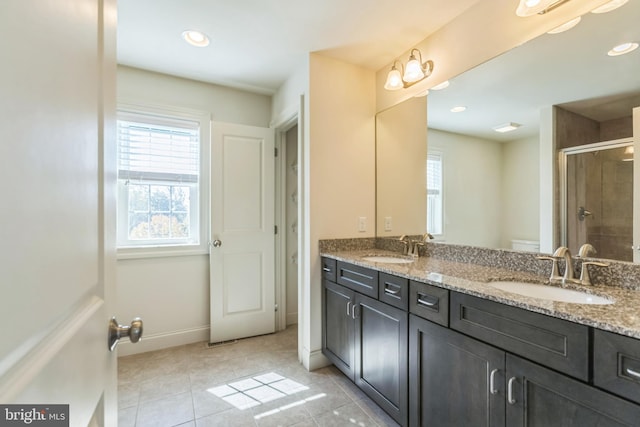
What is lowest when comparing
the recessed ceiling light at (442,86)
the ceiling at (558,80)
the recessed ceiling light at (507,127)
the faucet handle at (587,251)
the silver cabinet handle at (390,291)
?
the silver cabinet handle at (390,291)

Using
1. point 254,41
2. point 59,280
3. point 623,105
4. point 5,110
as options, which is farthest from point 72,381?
point 254,41

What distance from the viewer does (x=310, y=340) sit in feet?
7.36

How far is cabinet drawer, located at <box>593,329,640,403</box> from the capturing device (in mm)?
765

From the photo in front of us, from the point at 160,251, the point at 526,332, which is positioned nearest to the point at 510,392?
the point at 526,332

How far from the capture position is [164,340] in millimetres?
2592

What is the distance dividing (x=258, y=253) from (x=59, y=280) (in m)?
2.52

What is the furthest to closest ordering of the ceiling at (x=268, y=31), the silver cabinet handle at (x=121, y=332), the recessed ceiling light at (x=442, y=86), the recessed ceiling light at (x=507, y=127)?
the recessed ceiling light at (x=442, y=86), the ceiling at (x=268, y=31), the recessed ceiling light at (x=507, y=127), the silver cabinet handle at (x=121, y=332)

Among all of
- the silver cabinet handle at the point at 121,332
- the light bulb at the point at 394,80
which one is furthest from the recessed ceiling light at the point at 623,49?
the silver cabinet handle at the point at 121,332

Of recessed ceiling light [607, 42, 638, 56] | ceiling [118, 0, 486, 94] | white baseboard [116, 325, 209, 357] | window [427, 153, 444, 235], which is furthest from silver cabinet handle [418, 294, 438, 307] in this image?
white baseboard [116, 325, 209, 357]

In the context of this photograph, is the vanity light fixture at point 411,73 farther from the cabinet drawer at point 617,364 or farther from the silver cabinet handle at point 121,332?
the silver cabinet handle at point 121,332

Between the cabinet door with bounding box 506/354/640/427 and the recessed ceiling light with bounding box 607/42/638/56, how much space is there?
134cm

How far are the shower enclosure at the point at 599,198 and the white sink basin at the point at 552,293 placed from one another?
233 mm

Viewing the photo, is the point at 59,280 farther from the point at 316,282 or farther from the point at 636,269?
the point at 316,282

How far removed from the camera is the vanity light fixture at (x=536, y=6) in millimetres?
1355
